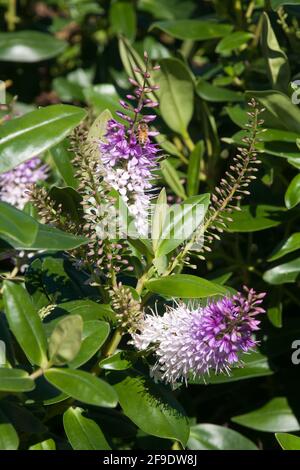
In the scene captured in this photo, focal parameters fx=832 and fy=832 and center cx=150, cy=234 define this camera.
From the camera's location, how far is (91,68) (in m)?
3.11

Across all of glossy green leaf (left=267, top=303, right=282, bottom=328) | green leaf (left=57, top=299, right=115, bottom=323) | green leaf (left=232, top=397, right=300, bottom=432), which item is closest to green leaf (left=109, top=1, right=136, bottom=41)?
glossy green leaf (left=267, top=303, right=282, bottom=328)

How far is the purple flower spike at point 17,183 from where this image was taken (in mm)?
1935

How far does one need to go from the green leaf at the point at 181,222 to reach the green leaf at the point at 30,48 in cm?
133

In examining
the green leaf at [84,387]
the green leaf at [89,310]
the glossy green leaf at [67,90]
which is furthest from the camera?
the glossy green leaf at [67,90]

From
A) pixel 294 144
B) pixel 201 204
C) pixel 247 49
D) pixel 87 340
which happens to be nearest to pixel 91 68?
pixel 247 49

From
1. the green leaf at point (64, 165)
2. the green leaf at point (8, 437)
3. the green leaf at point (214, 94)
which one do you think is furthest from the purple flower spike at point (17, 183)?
the green leaf at point (8, 437)

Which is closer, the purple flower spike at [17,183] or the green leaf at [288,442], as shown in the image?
the green leaf at [288,442]

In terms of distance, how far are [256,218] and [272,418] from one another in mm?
529

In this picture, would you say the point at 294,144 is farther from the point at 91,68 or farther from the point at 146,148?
the point at 91,68

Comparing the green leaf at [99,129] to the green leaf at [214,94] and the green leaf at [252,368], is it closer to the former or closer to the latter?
the green leaf at [214,94]

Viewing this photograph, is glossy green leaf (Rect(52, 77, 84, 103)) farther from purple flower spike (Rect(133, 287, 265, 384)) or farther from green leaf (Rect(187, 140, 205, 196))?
purple flower spike (Rect(133, 287, 265, 384))

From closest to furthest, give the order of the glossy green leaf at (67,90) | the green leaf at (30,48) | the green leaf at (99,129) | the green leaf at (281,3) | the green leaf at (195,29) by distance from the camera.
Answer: the green leaf at (99,129) → the green leaf at (281,3) → the green leaf at (195,29) → the green leaf at (30,48) → the glossy green leaf at (67,90)

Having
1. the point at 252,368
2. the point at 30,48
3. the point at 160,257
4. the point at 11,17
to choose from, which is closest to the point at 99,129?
the point at 160,257

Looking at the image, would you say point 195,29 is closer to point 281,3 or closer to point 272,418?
point 281,3
